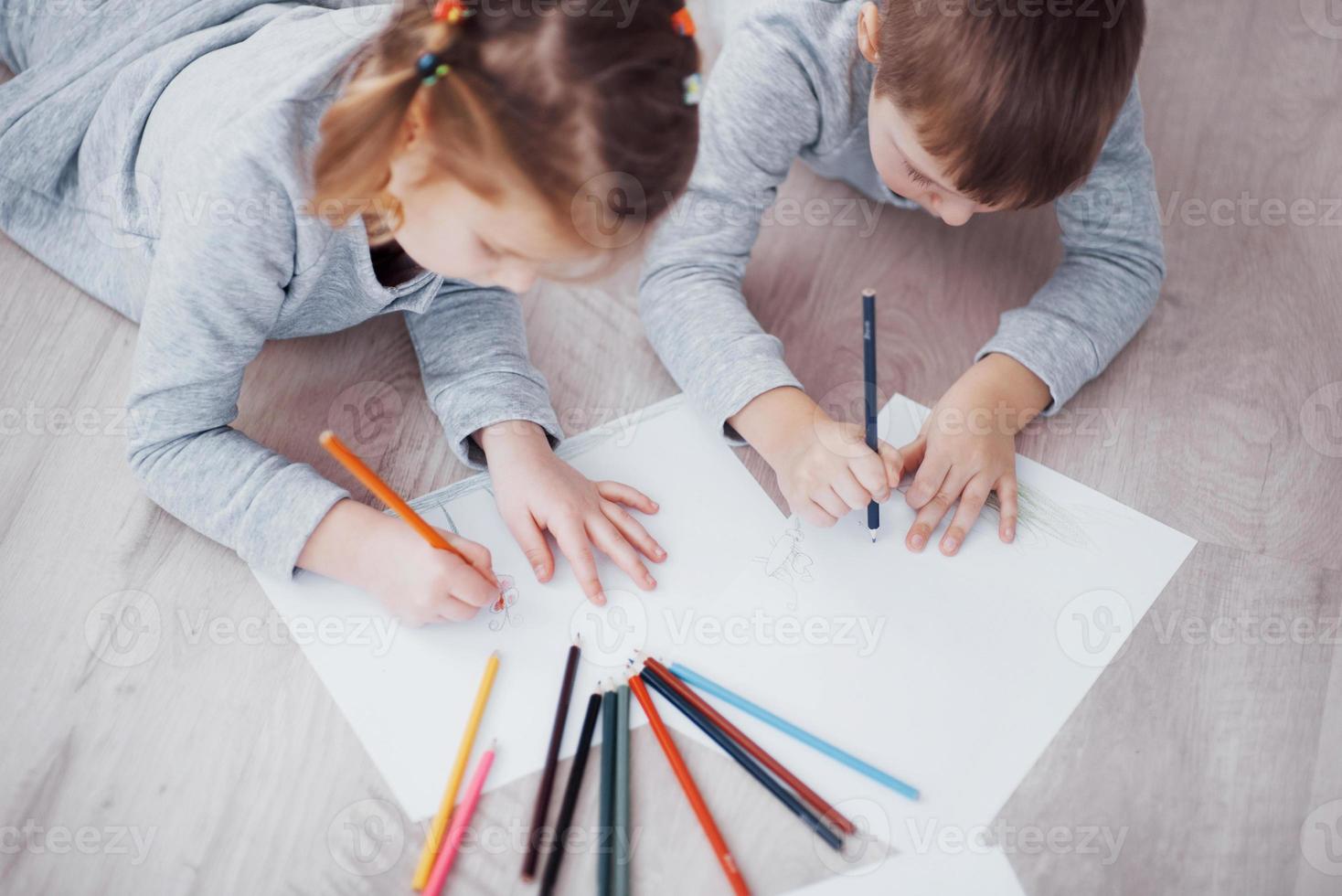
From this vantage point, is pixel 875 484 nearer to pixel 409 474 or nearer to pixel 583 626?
pixel 583 626

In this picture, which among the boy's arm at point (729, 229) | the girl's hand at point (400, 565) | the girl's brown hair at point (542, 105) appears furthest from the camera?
the boy's arm at point (729, 229)

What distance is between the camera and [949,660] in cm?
56

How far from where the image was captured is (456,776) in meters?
0.52

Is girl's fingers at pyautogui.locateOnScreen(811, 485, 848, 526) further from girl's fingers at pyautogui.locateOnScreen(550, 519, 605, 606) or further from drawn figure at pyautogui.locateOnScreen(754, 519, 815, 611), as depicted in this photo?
girl's fingers at pyautogui.locateOnScreen(550, 519, 605, 606)

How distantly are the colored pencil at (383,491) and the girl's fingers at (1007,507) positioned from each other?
0.31m

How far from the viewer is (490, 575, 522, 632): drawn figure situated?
57cm

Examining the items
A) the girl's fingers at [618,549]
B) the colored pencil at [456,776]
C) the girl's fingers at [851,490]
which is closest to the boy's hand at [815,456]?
the girl's fingers at [851,490]

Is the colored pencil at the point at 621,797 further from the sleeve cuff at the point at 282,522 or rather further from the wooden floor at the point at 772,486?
the sleeve cuff at the point at 282,522

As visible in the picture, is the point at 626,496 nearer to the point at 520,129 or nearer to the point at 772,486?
the point at 772,486

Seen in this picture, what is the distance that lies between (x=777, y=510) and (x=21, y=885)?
1.48ft

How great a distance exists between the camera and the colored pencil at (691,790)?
19.4 inches

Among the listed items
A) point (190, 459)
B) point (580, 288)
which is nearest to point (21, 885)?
point (190, 459)

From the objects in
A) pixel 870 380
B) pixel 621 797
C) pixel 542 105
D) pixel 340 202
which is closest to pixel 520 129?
pixel 542 105

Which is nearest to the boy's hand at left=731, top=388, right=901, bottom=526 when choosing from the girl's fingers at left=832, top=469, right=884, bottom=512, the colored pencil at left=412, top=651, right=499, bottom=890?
the girl's fingers at left=832, top=469, right=884, bottom=512
